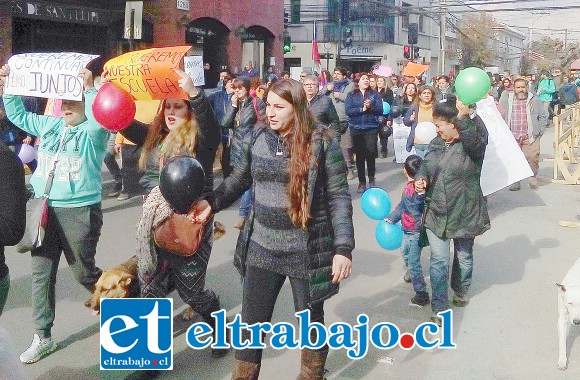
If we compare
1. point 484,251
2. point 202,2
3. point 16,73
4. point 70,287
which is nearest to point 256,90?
point 484,251

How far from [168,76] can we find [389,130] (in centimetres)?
1137

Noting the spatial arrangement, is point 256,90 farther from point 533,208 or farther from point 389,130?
point 389,130

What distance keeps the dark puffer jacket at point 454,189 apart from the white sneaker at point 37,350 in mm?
2774

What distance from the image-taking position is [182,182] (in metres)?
3.62

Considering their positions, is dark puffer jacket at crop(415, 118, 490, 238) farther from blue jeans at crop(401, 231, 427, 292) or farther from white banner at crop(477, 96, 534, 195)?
white banner at crop(477, 96, 534, 195)

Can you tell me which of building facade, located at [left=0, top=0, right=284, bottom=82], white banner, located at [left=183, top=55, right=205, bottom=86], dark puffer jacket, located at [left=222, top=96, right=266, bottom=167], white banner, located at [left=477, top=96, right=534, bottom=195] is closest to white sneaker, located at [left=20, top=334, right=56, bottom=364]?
white banner, located at [left=183, top=55, right=205, bottom=86]

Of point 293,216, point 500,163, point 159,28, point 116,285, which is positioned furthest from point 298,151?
point 159,28

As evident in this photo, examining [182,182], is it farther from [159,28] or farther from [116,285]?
[159,28]

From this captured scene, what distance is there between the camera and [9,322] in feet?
16.6

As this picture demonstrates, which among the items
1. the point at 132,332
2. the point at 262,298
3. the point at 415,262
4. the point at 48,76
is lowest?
the point at 132,332

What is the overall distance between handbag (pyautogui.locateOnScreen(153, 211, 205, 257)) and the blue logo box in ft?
1.42

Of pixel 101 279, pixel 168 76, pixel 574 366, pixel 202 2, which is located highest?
pixel 202 2

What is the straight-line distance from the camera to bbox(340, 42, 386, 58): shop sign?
47.5m

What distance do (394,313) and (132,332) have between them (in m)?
2.14
